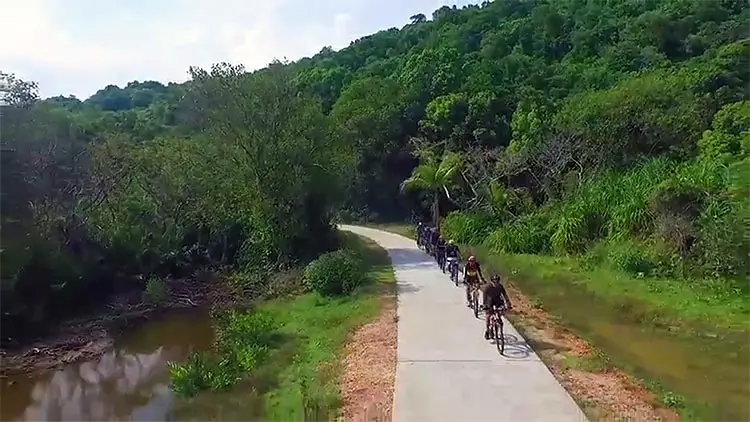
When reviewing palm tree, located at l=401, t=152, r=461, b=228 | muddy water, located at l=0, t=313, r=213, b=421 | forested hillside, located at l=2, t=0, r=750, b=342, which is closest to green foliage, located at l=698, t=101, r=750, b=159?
forested hillside, located at l=2, t=0, r=750, b=342

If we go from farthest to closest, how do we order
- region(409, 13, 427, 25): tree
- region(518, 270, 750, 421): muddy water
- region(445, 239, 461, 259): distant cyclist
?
region(409, 13, 427, 25): tree, region(445, 239, 461, 259): distant cyclist, region(518, 270, 750, 421): muddy water

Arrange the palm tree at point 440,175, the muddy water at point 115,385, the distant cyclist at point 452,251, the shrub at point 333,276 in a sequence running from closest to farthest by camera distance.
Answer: the muddy water at point 115,385, the shrub at point 333,276, the distant cyclist at point 452,251, the palm tree at point 440,175

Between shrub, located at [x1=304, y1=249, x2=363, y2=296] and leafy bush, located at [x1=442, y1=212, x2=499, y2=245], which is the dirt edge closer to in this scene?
shrub, located at [x1=304, y1=249, x2=363, y2=296]

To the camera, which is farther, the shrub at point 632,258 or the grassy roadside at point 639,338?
the shrub at point 632,258

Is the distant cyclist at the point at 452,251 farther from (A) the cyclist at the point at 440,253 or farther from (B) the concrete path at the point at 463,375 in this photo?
(B) the concrete path at the point at 463,375

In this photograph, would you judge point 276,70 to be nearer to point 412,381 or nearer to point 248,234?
point 248,234

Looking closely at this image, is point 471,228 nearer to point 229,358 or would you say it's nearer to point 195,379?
point 229,358

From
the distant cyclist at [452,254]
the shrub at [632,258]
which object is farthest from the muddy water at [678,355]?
the distant cyclist at [452,254]
